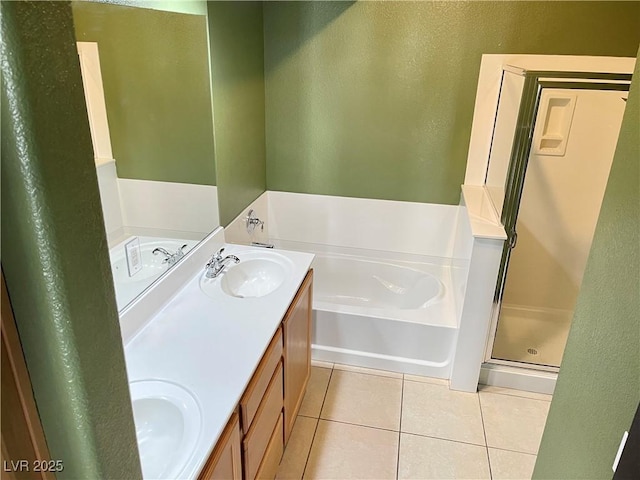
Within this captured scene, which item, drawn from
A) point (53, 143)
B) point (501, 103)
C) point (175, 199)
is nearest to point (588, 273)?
point (53, 143)

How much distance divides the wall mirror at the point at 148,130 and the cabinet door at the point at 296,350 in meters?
0.55

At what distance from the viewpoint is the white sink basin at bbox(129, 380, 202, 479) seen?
124 centimetres

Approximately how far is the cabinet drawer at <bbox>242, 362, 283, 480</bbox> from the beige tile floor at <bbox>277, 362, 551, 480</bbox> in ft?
1.36

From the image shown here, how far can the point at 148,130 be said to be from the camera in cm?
182

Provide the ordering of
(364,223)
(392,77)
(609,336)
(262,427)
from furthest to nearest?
(364,223) → (392,77) → (262,427) → (609,336)

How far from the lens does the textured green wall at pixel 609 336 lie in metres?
0.87

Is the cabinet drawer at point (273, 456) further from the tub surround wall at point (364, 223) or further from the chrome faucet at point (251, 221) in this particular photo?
the tub surround wall at point (364, 223)

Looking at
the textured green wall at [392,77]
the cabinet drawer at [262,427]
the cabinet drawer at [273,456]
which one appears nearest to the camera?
the cabinet drawer at [262,427]

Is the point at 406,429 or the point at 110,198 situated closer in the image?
the point at 110,198

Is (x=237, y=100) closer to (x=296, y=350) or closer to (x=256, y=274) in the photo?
(x=256, y=274)

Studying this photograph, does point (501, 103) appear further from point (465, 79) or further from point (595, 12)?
point (595, 12)

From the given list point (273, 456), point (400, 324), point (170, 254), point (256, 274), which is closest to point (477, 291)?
point (400, 324)

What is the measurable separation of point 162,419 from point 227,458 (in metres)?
0.22

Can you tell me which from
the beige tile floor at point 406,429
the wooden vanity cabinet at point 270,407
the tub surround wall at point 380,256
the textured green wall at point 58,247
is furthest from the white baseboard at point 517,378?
the textured green wall at point 58,247
